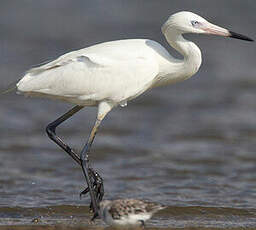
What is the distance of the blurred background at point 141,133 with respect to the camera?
11.4m

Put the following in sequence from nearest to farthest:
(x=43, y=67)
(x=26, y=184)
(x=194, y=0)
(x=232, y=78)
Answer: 1. (x=43, y=67)
2. (x=26, y=184)
3. (x=232, y=78)
4. (x=194, y=0)

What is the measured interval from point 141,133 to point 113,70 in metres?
5.68

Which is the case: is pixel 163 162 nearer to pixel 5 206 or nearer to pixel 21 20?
pixel 5 206

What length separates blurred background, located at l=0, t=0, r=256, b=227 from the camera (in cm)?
1142

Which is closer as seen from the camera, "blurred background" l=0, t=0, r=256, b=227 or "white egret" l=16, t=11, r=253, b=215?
"white egret" l=16, t=11, r=253, b=215

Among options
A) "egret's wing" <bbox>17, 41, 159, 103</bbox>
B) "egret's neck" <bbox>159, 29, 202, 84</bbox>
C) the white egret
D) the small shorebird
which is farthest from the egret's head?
the small shorebird

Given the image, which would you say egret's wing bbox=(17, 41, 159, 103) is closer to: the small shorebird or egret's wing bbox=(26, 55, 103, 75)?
egret's wing bbox=(26, 55, 103, 75)

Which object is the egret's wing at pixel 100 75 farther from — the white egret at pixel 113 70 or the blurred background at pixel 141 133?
the blurred background at pixel 141 133

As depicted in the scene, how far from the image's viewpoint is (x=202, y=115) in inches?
660

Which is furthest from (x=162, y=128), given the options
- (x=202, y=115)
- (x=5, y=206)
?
(x=5, y=206)

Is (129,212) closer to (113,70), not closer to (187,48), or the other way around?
(113,70)

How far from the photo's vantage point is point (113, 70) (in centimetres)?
978

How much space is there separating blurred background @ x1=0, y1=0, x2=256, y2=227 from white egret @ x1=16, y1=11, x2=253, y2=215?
1671 mm

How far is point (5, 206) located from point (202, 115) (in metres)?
7.22
